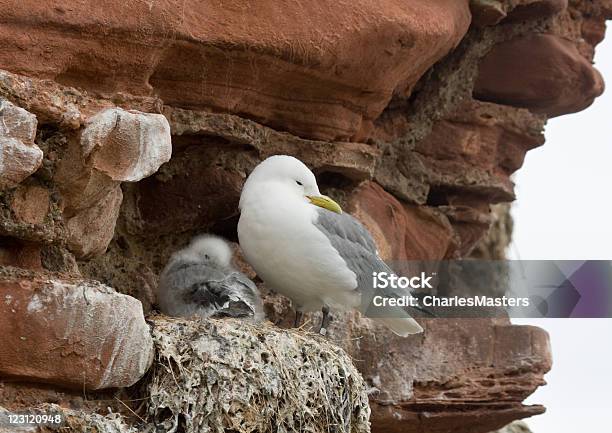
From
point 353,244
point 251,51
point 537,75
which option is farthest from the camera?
point 537,75

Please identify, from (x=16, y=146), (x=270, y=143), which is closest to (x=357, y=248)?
(x=270, y=143)

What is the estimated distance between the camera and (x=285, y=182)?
5.88 m

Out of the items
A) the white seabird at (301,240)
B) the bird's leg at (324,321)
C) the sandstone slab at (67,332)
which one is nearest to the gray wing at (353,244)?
the white seabird at (301,240)

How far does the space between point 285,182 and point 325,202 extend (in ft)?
0.69

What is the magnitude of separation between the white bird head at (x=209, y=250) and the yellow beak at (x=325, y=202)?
1.49ft

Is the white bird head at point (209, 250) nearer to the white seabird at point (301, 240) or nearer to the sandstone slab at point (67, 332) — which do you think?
the white seabird at point (301, 240)

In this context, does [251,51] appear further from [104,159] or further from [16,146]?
[16,146]

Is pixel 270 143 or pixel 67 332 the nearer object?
pixel 67 332

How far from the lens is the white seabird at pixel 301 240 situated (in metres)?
5.81

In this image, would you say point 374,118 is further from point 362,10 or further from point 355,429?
point 355,429

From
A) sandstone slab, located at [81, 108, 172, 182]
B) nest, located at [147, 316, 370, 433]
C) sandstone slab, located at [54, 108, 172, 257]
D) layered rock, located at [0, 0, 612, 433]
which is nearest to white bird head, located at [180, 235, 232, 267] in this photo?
layered rock, located at [0, 0, 612, 433]

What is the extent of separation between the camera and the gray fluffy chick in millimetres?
5746

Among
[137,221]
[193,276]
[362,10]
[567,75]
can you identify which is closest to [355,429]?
[193,276]

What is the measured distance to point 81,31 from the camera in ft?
15.9
